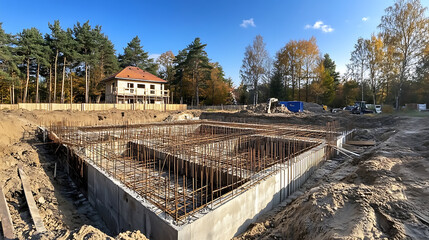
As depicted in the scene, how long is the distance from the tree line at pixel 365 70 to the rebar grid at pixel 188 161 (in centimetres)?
1605

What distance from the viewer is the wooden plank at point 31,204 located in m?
4.24

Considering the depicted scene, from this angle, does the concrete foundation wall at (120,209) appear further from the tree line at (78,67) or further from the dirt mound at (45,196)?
the tree line at (78,67)

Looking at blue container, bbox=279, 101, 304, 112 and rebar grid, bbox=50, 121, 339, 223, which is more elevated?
blue container, bbox=279, 101, 304, 112

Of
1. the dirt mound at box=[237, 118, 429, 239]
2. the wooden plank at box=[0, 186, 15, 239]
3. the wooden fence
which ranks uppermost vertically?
the wooden fence

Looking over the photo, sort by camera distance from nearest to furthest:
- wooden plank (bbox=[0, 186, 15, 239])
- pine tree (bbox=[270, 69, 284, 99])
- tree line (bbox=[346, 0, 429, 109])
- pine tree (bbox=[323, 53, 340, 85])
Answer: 1. wooden plank (bbox=[0, 186, 15, 239])
2. tree line (bbox=[346, 0, 429, 109])
3. pine tree (bbox=[270, 69, 284, 99])
4. pine tree (bbox=[323, 53, 340, 85])

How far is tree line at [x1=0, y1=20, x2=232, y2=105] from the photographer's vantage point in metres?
23.2

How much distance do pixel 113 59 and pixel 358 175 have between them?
3556 centimetres

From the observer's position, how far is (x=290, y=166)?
6.43m

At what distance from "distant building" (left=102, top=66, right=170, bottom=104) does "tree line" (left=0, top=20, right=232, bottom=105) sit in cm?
354

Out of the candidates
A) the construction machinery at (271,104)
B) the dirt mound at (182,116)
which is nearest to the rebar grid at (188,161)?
the dirt mound at (182,116)

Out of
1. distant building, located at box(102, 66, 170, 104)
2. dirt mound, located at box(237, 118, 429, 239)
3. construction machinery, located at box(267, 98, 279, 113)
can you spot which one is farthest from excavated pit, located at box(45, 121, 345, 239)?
distant building, located at box(102, 66, 170, 104)

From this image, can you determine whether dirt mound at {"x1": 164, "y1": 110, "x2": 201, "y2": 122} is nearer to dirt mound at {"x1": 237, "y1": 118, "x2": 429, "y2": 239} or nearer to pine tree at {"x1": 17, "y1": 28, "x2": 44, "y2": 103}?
pine tree at {"x1": 17, "y1": 28, "x2": 44, "y2": 103}

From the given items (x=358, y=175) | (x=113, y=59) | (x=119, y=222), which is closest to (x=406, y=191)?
(x=358, y=175)

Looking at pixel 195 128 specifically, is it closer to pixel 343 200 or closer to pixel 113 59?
pixel 343 200
